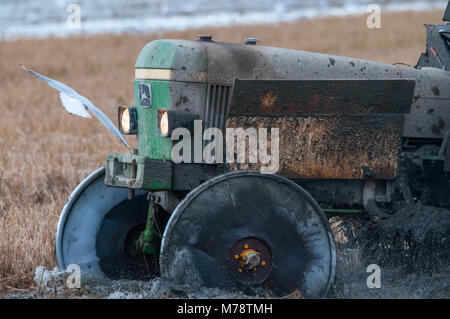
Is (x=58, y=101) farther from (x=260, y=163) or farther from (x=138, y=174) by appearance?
(x=260, y=163)

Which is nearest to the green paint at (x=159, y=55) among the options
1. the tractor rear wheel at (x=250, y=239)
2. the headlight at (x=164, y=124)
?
the headlight at (x=164, y=124)

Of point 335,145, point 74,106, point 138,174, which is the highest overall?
point 74,106

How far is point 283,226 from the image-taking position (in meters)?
3.97

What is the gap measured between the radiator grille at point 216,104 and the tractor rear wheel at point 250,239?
0.45m

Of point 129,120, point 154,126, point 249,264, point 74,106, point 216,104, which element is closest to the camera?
point 249,264

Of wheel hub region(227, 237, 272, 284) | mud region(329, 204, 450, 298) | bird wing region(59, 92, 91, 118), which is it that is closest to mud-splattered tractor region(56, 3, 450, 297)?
wheel hub region(227, 237, 272, 284)

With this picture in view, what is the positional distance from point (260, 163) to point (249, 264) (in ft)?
1.96

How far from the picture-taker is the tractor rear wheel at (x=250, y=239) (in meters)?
3.87

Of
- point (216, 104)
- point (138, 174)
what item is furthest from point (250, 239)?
point (216, 104)

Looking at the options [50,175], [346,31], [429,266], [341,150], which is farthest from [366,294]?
[346,31]

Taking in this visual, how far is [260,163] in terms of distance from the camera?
412cm

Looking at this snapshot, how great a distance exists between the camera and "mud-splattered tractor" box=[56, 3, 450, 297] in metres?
3.91

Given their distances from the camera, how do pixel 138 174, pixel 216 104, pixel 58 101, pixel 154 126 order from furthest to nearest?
pixel 58 101 → pixel 154 126 → pixel 216 104 → pixel 138 174

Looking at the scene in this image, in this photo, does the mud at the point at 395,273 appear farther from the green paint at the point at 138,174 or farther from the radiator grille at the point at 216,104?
the radiator grille at the point at 216,104
